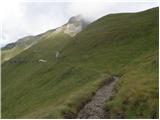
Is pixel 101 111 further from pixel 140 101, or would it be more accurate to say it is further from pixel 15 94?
pixel 15 94

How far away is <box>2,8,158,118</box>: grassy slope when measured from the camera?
47.1 meters

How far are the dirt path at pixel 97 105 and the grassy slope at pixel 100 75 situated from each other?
119 centimetres

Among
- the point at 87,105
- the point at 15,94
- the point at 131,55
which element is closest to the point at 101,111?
the point at 87,105

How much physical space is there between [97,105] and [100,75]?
103ft

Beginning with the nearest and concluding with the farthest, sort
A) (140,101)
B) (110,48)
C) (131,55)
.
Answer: (140,101) → (131,55) → (110,48)

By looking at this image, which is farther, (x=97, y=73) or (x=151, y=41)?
(x=151, y=41)

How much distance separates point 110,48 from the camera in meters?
112

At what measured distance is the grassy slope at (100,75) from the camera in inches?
1854

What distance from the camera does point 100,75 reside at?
79812 millimetres

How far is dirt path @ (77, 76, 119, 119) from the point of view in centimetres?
4369

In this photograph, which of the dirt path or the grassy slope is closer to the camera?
the dirt path

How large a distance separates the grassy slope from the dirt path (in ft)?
3.89

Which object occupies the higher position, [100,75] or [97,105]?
[97,105]

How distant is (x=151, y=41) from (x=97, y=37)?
32869 mm
